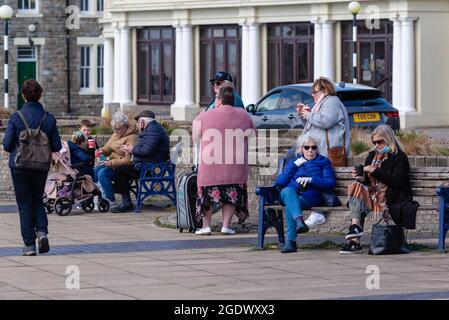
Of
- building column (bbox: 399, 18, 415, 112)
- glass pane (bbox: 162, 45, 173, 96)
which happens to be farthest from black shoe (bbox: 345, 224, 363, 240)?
glass pane (bbox: 162, 45, 173, 96)

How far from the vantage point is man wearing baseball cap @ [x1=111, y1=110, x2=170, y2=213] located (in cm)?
1959

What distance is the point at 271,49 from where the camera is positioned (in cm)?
4631

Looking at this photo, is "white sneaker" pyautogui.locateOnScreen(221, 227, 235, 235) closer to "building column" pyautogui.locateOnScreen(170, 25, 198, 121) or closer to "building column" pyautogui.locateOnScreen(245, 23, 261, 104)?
"building column" pyautogui.locateOnScreen(245, 23, 261, 104)

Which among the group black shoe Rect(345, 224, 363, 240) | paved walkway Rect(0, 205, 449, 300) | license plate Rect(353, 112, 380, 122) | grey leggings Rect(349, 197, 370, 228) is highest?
license plate Rect(353, 112, 380, 122)

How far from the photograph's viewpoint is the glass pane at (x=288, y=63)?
45844 mm

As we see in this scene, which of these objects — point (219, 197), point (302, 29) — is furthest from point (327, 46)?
point (219, 197)

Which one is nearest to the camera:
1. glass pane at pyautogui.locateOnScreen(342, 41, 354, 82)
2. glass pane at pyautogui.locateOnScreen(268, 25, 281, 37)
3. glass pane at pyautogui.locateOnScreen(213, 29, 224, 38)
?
glass pane at pyautogui.locateOnScreen(342, 41, 354, 82)

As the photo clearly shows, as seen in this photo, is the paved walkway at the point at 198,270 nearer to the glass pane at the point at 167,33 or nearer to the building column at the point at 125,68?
the glass pane at the point at 167,33

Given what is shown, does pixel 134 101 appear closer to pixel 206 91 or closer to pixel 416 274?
pixel 206 91

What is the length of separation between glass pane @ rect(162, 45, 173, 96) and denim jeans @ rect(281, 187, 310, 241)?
116 ft

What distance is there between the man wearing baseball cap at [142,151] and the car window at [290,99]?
409 inches

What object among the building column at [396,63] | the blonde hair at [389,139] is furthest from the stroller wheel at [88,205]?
the building column at [396,63]

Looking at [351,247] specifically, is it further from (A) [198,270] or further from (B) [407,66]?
(B) [407,66]

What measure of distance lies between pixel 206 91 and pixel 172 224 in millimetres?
30963
